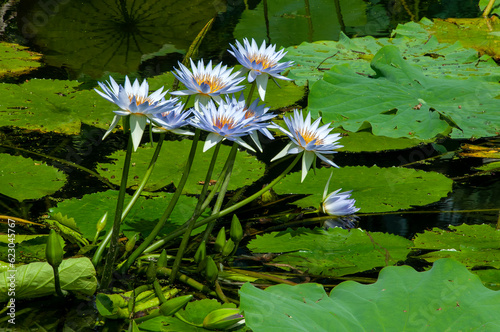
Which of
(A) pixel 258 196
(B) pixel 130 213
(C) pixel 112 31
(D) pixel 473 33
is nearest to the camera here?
(A) pixel 258 196

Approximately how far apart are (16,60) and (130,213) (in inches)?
84.0

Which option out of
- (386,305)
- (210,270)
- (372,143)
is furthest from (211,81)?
(372,143)

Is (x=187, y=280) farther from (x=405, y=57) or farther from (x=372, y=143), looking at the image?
(x=405, y=57)

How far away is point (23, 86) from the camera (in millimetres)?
2529

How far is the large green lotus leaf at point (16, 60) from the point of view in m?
2.92

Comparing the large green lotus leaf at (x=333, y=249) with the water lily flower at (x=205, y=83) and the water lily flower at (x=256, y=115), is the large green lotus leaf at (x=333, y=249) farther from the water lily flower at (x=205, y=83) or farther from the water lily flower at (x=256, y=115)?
the water lily flower at (x=205, y=83)

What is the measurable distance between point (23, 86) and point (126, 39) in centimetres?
143

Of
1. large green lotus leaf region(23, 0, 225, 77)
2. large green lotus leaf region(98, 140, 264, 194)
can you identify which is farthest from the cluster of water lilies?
large green lotus leaf region(23, 0, 225, 77)

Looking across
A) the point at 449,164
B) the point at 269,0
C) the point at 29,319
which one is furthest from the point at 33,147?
the point at 269,0

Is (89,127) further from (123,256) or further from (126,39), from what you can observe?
(126,39)

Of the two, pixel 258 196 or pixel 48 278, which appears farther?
pixel 258 196

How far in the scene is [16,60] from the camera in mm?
3084

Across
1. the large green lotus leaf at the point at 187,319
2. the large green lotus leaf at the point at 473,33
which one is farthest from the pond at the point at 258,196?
the large green lotus leaf at the point at 473,33

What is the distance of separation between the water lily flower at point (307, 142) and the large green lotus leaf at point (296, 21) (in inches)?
109
